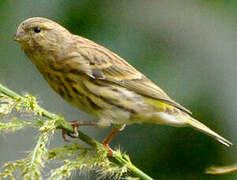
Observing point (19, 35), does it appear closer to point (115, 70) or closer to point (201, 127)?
point (115, 70)

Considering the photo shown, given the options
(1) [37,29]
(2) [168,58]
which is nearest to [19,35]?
(1) [37,29]

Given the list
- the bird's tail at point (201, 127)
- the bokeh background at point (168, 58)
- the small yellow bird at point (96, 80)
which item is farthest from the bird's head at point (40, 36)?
the bird's tail at point (201, 127)

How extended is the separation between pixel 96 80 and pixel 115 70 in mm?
174

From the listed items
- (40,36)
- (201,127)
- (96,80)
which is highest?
(40,36)

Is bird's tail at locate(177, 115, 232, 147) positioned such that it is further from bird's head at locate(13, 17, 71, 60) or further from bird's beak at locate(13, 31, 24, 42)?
bird's beak at locate(13, 31, 24, 42)

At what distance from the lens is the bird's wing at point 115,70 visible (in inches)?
119

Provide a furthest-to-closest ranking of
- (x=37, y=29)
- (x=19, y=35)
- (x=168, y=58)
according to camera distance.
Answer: (x=168, y=58) < (x=37, y=29) < (x=19, y=35)

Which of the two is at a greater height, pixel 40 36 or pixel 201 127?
pixel 40 36

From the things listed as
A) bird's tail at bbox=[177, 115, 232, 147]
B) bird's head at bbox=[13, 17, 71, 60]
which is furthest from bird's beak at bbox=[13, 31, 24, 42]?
bird's tail at bbox=[177, 115, 232, 147]

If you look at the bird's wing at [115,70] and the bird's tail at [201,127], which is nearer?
the bird's tail at [201,127]

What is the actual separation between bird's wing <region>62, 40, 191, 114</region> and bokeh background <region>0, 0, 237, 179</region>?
0.16ft

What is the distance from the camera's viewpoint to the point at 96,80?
2.98 meters

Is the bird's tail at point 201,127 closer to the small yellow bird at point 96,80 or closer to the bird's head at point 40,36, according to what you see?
the small yellow bird at point 96,80

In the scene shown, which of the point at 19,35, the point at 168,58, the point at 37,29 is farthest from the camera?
the point at 168,58
